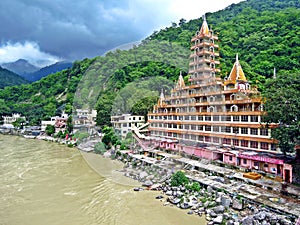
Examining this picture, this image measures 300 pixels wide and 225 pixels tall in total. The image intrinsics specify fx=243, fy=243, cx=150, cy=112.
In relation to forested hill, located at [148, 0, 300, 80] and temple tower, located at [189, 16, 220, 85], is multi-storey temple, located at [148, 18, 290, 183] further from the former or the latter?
forested hill, located at [148, 0, 300, 80]

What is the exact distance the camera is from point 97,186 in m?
13.9

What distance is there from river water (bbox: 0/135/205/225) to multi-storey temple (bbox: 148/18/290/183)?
5.10 metres

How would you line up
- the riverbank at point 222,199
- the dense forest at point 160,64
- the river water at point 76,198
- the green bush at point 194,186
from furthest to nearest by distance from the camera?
the dense forest at point 160,64
the green bush at point 194,186
the river water at point 76,198
the riverbank at point 222,199

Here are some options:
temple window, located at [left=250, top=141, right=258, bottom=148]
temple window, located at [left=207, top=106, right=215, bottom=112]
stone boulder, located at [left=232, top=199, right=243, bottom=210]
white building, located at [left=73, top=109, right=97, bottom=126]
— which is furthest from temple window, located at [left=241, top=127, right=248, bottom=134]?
white building, located at [left=73, top=109, right=97, bottom=126]

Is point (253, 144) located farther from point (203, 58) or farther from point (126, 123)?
point (126, 123)

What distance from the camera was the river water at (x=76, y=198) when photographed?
10062 millimetres

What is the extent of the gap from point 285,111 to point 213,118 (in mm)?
5561

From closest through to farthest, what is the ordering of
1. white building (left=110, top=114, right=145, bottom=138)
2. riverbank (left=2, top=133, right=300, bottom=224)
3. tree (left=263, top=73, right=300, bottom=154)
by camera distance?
riverbank (left=2, top=133, right=300, bottom=224) < tree (left=263, top=73, right=300, bottom=154) < white building (left=110, top=114, right=145, bottom=138)

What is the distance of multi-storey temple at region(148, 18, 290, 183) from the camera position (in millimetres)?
13445

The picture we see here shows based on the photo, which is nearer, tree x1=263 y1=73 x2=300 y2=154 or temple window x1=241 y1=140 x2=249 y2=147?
tree x1=263 y1=73 x2=300 y2=154

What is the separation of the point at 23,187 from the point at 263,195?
41.9ft

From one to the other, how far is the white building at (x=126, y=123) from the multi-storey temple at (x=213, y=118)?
102 inches

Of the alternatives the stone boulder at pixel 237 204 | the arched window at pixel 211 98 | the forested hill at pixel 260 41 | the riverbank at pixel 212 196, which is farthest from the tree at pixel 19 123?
the stone boulder at pixel 237 204

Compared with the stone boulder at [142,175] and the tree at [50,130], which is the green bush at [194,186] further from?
the tree at [50,130]
